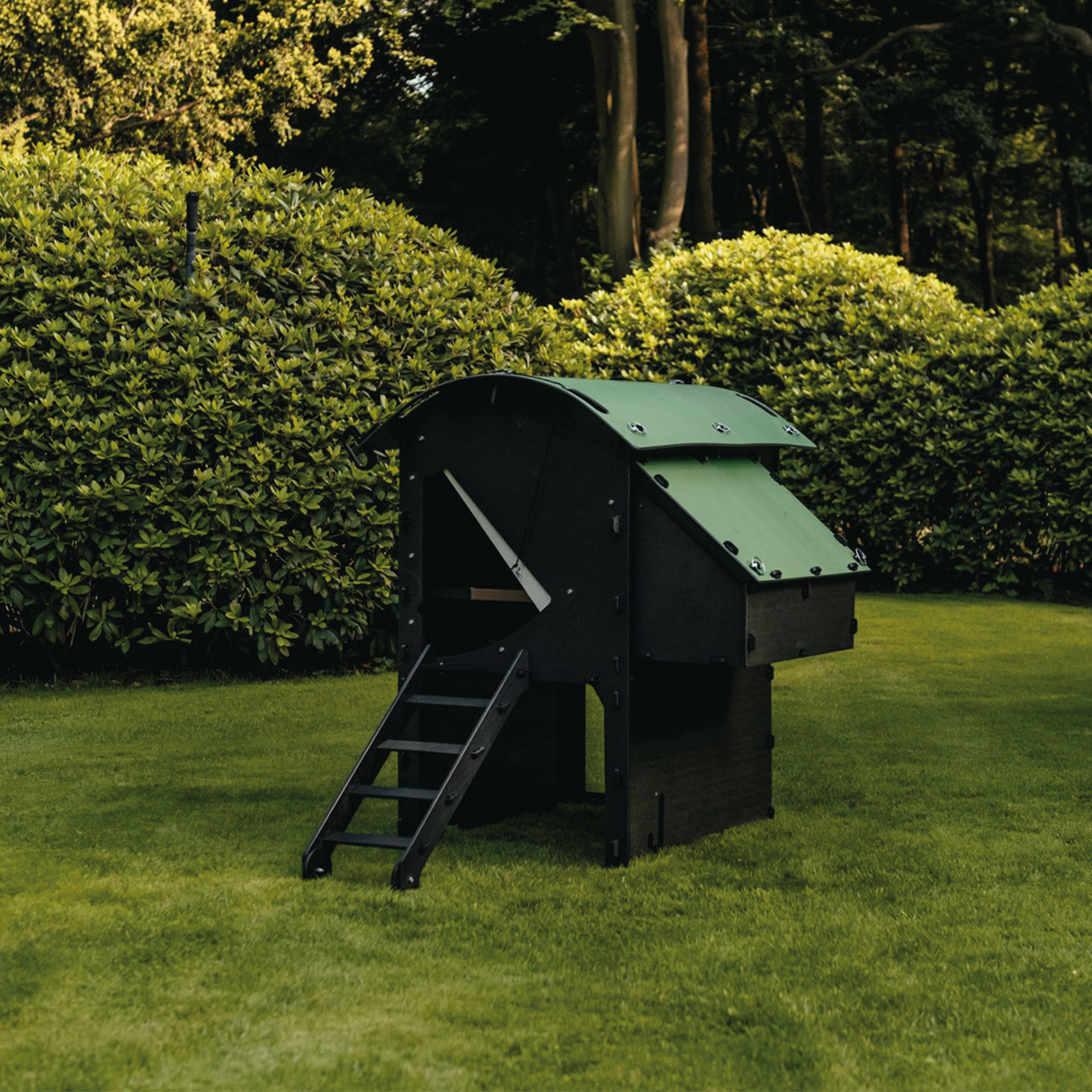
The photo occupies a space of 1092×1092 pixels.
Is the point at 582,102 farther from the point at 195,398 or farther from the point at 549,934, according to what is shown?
the point at 549,934

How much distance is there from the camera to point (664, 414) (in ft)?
20.1

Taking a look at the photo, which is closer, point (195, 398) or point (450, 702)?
point (450, 702)

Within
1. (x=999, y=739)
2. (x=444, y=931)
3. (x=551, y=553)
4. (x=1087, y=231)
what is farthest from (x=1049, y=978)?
(x=1087, y=231)

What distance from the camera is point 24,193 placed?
33.1ft

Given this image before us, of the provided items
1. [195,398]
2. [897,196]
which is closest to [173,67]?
[897,196]

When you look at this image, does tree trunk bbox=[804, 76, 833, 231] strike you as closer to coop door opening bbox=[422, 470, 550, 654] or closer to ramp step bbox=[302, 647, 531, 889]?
coop door opening bbox=[422, 470, 550, 654]

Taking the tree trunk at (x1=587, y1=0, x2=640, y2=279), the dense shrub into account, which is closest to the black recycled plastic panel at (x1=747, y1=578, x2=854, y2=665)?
the dense shrub

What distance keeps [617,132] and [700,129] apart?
9.44 feet

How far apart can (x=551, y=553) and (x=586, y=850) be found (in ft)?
4.15

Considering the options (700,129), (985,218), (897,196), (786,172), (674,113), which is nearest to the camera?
(674,113)

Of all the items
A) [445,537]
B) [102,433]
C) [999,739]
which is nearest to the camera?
[445,537]

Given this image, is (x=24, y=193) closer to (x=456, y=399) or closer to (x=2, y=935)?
(x=456, y=399)

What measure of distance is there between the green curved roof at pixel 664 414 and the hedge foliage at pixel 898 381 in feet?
23.9

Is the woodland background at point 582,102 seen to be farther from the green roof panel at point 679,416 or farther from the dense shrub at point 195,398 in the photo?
the green roof panel at point 679,416
